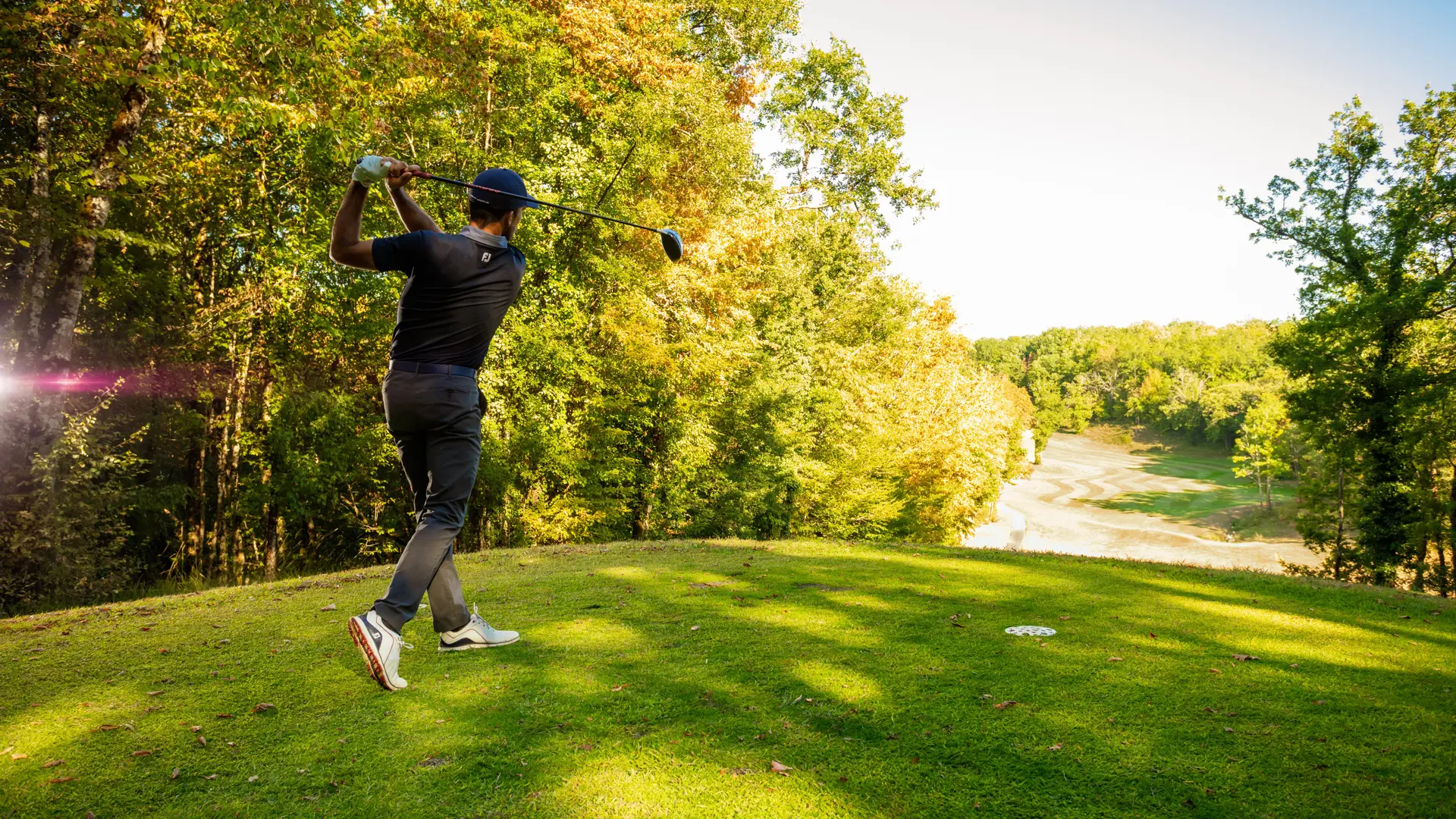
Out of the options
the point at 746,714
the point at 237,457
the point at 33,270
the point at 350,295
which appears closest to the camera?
the point at 746,714

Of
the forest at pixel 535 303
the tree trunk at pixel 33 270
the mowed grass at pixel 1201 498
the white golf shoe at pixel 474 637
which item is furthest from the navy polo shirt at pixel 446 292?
the mowed grass at pixel 1201 498

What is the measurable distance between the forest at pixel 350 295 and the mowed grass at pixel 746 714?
20.8 ft

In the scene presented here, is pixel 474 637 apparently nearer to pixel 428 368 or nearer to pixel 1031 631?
pixel 428 368

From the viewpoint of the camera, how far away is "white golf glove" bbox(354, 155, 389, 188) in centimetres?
338

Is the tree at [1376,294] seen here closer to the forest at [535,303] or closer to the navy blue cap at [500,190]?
the forest at [535,303]

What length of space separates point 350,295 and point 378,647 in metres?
13.3

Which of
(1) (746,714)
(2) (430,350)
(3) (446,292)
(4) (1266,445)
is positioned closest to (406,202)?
(3) (446,292)

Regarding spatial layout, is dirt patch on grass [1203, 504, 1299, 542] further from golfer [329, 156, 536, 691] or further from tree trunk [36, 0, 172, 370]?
tree trunk [36, 0, 172, 370]

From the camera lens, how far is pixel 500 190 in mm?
3871

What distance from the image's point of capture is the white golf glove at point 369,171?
133 inches

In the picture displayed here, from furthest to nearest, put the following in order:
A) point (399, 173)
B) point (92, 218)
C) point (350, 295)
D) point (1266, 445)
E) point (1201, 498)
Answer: point (1201, 498) < point (1266, 445) < point (350, 295) < point (92, 218) < point (399, 173)

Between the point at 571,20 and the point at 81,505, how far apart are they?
44.1 ft

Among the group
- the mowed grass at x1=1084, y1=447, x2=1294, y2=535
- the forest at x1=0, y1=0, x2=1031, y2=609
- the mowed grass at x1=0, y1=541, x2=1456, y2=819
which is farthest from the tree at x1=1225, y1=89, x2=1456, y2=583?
the mowed grass at x1=1084, y1=447, x2=1294, y2=535

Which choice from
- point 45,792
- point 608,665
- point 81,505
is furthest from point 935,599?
point 81,505
